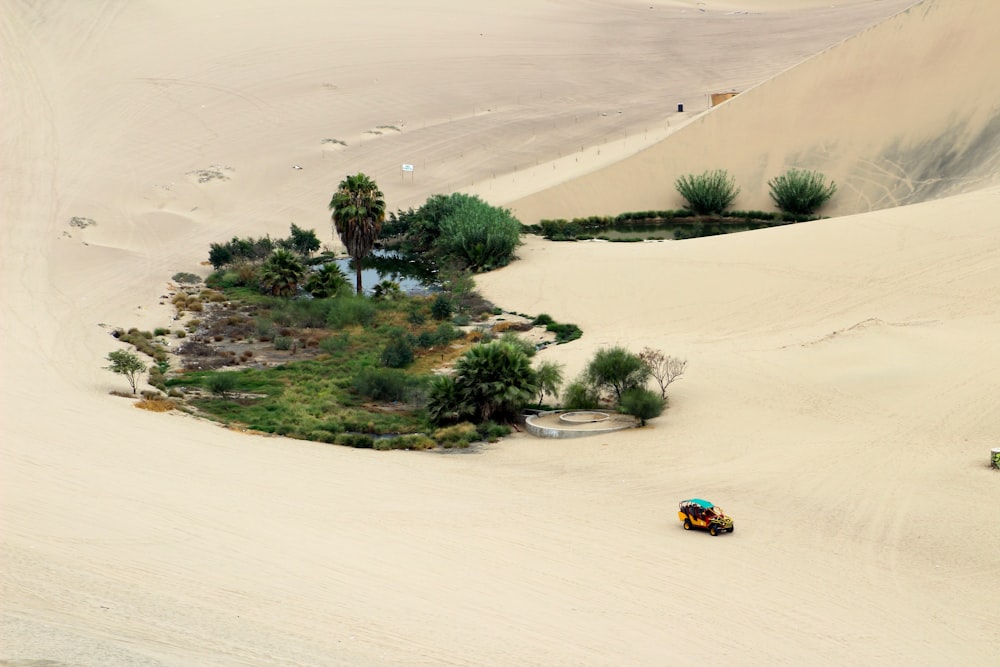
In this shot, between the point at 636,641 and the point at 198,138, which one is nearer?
the point at 636,641

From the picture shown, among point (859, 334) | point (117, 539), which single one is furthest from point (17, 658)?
point (859, 334)

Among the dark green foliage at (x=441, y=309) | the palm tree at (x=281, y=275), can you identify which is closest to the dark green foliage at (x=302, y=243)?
the palm tree at (x=281, y=275)

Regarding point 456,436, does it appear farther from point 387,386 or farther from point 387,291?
point 387,291

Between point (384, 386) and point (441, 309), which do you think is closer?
point (384, 386)

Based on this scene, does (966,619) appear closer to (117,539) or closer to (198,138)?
(117,539)

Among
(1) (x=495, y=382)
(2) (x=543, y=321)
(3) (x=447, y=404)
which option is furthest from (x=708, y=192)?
(3) (x=447, y=404)

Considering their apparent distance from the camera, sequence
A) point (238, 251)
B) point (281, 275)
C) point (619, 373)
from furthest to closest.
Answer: point (238, 251), point (281, 275), point (619, 373)

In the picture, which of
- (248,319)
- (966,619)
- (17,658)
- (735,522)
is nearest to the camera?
(17,658)
